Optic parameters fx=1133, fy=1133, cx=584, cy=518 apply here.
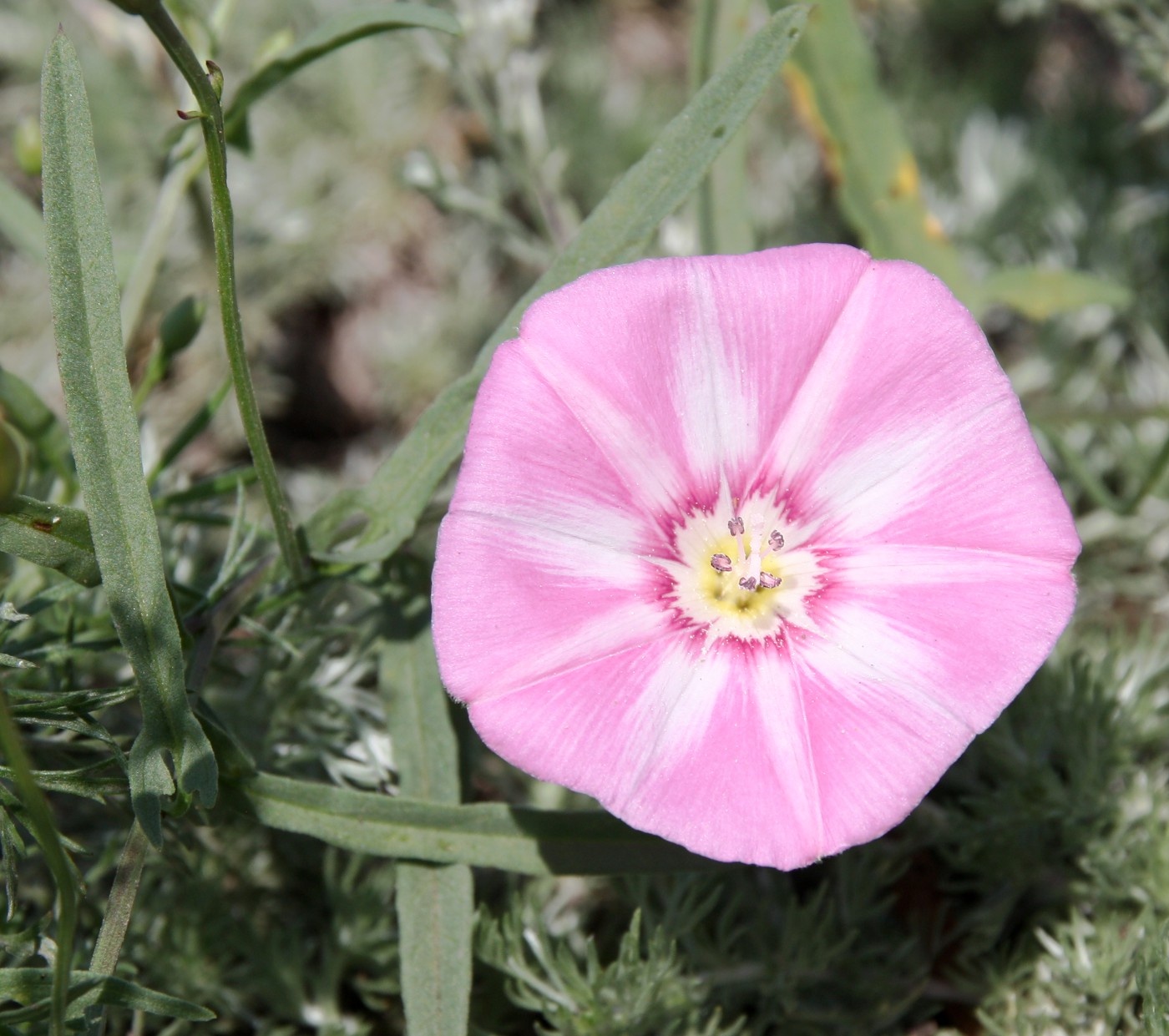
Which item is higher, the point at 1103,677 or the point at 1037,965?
the point at 1103,677

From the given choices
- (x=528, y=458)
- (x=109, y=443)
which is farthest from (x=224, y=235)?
(x=528, y=458)

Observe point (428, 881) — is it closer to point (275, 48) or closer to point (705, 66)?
point (275, 48)

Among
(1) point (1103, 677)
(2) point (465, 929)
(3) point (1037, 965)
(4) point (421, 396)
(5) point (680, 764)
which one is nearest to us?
(5) point (680, 764)

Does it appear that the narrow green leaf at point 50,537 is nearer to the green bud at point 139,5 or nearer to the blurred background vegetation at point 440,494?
the blurred background vegetation at point 440,494

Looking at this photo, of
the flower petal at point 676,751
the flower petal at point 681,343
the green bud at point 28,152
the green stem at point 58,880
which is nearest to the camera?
the green stem at point 58,880

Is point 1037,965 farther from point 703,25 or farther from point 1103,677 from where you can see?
point 703,25

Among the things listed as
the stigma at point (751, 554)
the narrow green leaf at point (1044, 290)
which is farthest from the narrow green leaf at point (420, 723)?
the narrow green leaf at point (1044, 290)

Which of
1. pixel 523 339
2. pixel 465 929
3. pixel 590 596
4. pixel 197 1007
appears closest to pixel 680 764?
pixel 590 596
